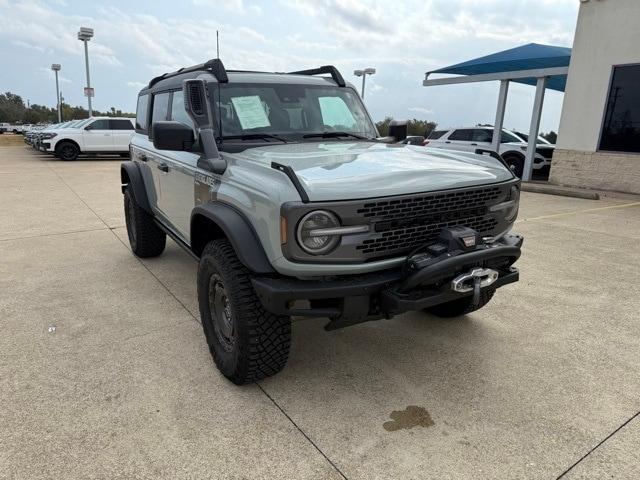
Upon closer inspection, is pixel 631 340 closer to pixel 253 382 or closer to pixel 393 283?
pixel 393 283

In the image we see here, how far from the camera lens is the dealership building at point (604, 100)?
1015 cm

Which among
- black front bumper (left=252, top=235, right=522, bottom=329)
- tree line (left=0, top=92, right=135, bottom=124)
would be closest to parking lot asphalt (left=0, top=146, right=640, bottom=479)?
black front bumper (left=252, top=235, right=522, bottom=329)

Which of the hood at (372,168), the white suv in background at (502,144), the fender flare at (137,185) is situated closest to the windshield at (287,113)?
the hood at (372,168)

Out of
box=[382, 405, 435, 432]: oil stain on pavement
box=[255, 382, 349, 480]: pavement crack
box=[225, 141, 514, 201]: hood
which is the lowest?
box=[255, 382, 349, 480]: pavement crack

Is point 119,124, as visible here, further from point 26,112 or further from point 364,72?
point 26,112

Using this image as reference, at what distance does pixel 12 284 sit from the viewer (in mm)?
4355

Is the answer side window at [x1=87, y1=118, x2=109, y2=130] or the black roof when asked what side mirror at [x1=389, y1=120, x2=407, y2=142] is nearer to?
the black roof

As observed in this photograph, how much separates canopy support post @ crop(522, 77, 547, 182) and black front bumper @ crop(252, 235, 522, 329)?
38.0 ft

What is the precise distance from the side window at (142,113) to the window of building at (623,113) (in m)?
10.3

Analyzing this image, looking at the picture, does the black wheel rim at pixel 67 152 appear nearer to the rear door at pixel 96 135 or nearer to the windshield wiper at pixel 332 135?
the rear door at pixel 96 135

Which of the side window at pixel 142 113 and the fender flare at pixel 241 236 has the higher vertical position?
the side window at pixel 142 113

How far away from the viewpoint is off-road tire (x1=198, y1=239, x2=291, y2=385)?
2.47 m

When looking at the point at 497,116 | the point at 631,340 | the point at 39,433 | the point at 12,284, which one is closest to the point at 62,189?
the point at 12,284

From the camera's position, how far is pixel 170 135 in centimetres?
276
